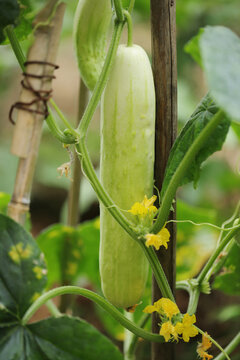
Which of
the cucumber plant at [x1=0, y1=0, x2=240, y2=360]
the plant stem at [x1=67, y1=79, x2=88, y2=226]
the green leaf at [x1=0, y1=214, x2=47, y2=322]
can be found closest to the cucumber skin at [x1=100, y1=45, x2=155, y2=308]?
the cucumber plant at [x1=0, y1=0, x2=240, y2=360]

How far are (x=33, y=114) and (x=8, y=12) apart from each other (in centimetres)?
17

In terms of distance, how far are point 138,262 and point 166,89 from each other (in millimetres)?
209

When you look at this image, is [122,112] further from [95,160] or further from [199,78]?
[199,78]

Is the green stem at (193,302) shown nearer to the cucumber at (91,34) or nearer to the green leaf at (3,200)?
the cucumber at (91,34)

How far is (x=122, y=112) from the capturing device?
57 cm

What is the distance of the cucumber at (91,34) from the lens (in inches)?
22.5

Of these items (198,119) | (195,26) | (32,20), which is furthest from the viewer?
(195,26)

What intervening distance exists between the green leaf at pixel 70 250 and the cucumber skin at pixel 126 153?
14.8 inches

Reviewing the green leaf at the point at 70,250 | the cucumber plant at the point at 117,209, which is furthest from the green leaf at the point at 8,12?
the green leaf at the point at 70,250

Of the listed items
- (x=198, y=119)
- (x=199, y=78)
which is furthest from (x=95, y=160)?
(x=198, y=119)

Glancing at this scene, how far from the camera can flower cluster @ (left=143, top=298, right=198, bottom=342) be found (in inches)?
21.2

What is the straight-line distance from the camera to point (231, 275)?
30.5 inches

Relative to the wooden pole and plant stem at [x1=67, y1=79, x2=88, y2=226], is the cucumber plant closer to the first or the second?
the wooden pole

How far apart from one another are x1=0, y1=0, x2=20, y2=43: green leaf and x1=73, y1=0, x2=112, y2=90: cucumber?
0.07 metres
